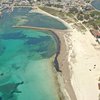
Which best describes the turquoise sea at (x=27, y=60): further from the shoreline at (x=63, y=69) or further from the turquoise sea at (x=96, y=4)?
the turquoise sea at (x=96, y=4)

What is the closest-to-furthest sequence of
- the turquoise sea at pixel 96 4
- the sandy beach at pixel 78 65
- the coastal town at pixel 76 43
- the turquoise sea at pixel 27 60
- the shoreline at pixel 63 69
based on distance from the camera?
the shoreline at pixel 63 69, the sandy beach at pixel 78 65, the turquoise sea at pixel 27 60, the coastal town at pixel 76 43, the turquoise sea at pixel 96 4

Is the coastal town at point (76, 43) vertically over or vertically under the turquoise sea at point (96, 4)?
under

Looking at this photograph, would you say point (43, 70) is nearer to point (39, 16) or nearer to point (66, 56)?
point (66, 56)

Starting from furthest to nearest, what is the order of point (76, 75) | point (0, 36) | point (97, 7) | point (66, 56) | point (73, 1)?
point (73, 1), point (97, 7), point (0, 36), point (66, 56), point (76, 75)

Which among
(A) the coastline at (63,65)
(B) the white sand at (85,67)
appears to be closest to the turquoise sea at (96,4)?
(A) the coastline at (63,65)

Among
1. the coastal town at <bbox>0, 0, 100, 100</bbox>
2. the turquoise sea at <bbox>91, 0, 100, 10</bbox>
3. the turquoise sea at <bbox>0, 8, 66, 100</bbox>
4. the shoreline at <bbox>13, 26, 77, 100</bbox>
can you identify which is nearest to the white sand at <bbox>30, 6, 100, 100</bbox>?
the coastal town at <bbox>0, 0, 100, 100</bbox>

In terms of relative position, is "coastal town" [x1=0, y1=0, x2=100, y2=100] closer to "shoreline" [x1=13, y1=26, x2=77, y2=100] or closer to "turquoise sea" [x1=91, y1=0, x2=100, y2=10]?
"shoreline" [x1=13, y1=26, x2=77, y2=100]

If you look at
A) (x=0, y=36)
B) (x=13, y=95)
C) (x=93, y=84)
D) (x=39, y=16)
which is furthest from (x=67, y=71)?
(x=39, y=16)

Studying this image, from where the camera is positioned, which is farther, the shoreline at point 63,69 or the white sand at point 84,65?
the white sand at point 84,65
